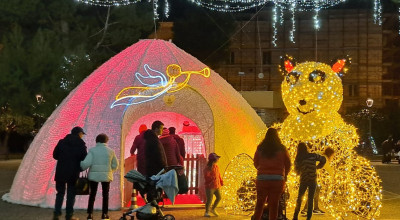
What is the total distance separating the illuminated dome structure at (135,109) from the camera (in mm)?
12953

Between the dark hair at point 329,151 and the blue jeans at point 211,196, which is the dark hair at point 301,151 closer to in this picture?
the dark hair at point 329,151

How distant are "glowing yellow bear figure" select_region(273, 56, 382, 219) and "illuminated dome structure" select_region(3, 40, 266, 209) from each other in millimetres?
2385

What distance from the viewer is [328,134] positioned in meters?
11.7

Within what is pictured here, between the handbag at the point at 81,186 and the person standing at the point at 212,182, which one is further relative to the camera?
the person standing at the point at 212,182

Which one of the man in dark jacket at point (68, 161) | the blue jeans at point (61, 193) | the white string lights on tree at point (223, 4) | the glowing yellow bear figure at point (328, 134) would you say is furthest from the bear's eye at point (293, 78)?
the white string lights on tree at point (223, 4)

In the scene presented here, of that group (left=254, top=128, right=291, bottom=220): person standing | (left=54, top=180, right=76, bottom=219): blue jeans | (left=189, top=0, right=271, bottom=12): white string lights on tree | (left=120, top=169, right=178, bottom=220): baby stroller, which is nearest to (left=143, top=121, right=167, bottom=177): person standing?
(left=120, top=169, right=178, bottom=220): baby stroller

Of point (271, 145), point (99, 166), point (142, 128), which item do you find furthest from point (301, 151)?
point (142, 128)

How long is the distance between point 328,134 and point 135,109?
4547 mm

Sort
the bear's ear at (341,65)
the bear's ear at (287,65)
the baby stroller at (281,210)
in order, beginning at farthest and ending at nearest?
the bear's ear at (287,65) < the bear's ear at (341,65) < the baby stroller at (281,210)

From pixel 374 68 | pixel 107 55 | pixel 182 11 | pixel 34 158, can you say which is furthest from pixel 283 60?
pixel 374 68

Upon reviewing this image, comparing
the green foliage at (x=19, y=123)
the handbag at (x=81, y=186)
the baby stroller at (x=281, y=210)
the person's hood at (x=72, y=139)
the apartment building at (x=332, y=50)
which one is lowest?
the baby stroller at (x=281, y=210)

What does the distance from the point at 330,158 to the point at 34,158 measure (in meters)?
6.45

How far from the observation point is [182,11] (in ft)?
175

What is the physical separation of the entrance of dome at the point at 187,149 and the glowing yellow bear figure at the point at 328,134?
253 cm
